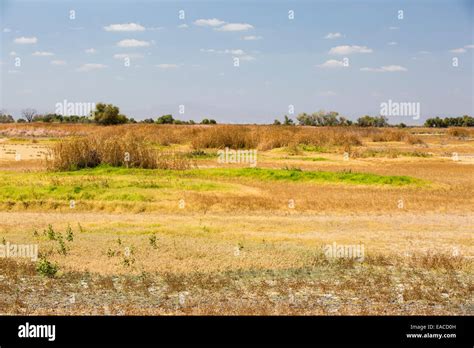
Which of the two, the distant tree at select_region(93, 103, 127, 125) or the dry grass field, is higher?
the distant tree at select_region(93, 103, 127, 125)

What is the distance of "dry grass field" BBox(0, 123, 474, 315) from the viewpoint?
11.6 m

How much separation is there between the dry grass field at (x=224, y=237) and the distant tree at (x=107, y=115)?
52.1 metres

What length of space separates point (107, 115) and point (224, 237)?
70.0m

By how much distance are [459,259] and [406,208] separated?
900 cm

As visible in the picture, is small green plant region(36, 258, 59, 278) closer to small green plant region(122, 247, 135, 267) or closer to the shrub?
small green plant region(122, 247, 135, 267)

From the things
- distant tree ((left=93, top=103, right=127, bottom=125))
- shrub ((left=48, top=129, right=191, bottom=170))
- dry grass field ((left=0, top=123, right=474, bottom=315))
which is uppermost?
distant tree ((left=93, top=103, right=127, bottom=125))

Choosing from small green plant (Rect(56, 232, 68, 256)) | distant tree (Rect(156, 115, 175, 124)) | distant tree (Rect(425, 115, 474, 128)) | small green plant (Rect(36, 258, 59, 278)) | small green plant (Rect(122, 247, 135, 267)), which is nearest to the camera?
small green plant (Rect(36, 258, 59, 278))

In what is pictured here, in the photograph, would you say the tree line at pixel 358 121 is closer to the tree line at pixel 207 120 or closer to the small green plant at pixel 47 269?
the tree line at pixel 207 120

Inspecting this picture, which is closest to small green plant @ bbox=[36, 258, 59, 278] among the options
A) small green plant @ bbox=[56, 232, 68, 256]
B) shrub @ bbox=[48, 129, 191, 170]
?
small green plant @ bbox=[56, 232, 68, 256]

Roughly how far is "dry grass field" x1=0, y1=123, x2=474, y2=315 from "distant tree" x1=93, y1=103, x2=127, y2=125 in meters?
52.1

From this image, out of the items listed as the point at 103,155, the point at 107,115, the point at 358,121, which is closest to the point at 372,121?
the point at 358,121

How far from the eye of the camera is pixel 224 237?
18.0 meters

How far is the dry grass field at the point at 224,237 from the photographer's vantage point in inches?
458
